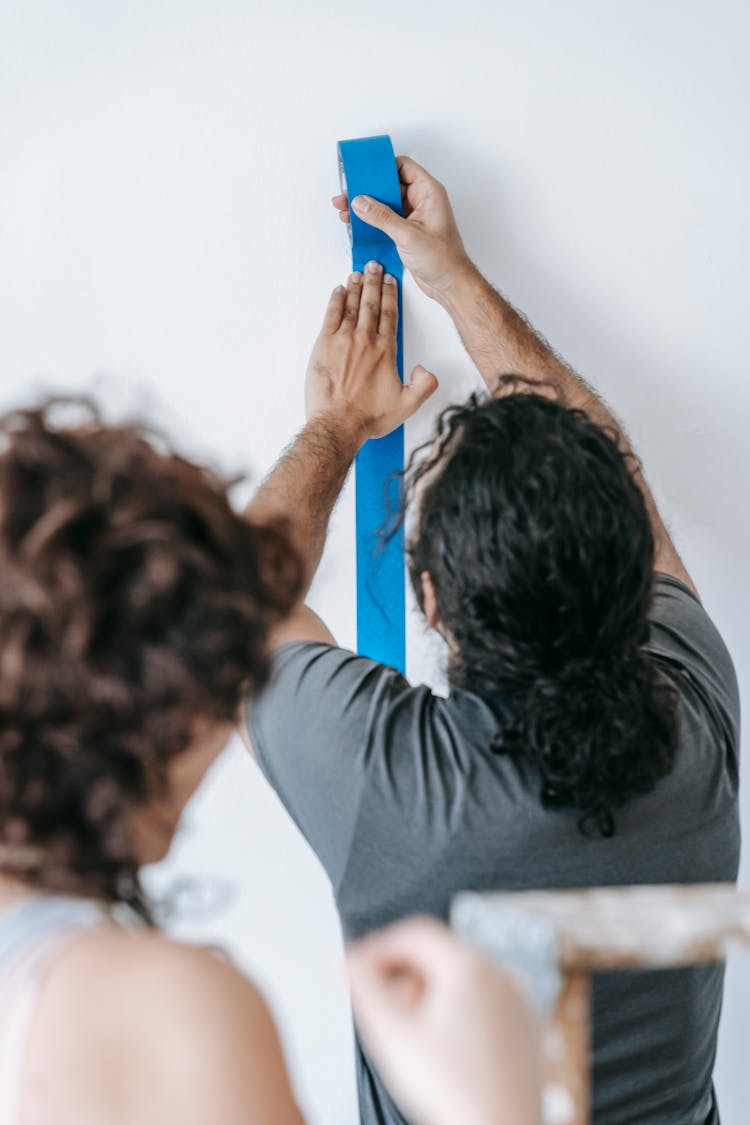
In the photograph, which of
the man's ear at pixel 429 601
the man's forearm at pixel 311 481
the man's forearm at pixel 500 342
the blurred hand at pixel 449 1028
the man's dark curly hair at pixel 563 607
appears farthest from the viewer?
the man's forearm at pixel 500 342

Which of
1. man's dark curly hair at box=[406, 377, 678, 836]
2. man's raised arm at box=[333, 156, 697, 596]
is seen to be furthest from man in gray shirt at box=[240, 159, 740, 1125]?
man's raised arm at box=[333, 156, 697, 596]

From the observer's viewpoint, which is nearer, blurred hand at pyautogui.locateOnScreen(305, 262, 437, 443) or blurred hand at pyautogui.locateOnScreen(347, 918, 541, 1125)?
blurred hand at pyautogui.locateOnScreen(347, 918, 541, 1125)

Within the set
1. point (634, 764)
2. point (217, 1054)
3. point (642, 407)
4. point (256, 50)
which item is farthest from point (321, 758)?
point (256, 50)

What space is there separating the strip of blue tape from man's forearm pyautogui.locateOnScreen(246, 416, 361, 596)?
0.09 metres

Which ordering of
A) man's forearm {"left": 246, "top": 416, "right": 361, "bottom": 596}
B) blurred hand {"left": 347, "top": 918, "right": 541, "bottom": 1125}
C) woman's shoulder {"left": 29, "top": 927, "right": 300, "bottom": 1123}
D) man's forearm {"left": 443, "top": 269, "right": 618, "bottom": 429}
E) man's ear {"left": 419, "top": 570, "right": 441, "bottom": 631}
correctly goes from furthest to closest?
man's forearm {"left": 443, "top": 269, "right": 618, "bottom": 429} < man's forearm {"left": 246, "top": 416, "right": 361, "bottom": 596} < man's ear {"left": 419, "top": 570, "right": 441, "bottom": 631} < woman's shoulder {"left": 29, "top": 927, "right": 300, "bottom": 1123} < blurred hand {"left": 347, "top": 918, "right": 541, "bottom": 1125}

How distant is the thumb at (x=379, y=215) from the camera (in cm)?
136

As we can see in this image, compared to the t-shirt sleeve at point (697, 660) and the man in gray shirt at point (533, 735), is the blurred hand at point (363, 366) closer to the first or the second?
the man in gray shirt at point (533, 735)

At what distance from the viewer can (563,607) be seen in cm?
99

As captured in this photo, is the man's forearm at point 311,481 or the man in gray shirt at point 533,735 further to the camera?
the man's forearm at point 311,481

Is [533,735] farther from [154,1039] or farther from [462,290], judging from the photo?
[462,290]

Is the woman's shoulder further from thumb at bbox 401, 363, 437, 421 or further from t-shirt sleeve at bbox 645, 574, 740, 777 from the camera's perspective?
thumb at bbox 401, 363, 437, 421

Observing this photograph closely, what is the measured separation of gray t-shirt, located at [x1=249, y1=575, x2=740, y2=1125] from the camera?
1.01 meters

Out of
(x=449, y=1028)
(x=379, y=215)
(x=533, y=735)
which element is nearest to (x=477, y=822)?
(x=533, y=735)

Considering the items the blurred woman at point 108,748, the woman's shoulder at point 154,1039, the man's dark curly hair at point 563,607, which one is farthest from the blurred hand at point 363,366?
the woman's shoulder at point 154,1039
